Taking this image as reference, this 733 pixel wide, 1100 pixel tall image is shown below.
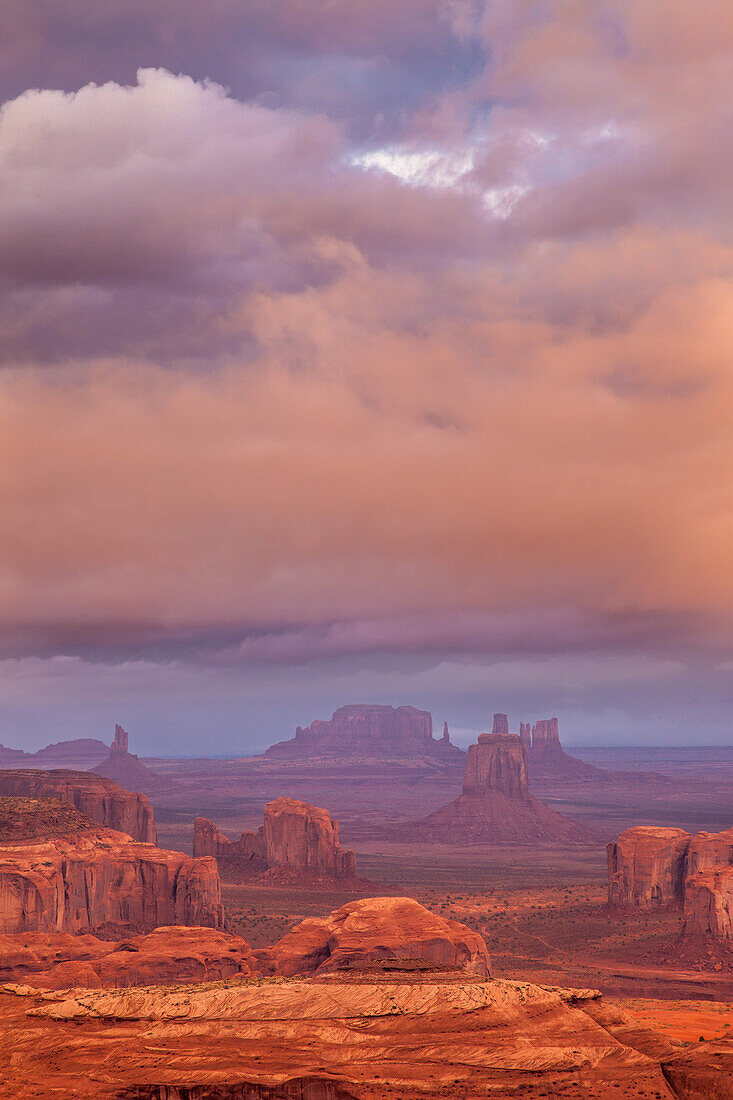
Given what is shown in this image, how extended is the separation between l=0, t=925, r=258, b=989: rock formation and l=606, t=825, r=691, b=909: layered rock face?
7433 cm

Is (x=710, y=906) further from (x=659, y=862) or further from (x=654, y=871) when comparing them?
(x=659, y=862)

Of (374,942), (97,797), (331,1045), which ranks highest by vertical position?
(331,1045)

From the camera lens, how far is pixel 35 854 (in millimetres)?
106000

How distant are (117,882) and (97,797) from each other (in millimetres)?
46851

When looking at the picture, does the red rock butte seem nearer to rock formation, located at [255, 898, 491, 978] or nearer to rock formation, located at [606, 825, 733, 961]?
rock formation, located at [606, 825, 733, 961]

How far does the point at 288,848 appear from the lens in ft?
581

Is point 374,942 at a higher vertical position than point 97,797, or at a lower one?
lower

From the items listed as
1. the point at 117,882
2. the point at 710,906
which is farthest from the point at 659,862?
the point at 117,882

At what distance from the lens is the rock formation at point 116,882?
103875mm

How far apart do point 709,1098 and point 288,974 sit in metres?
39.5

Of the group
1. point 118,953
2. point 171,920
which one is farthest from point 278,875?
point 118,953

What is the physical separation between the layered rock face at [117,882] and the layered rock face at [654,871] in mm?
58768

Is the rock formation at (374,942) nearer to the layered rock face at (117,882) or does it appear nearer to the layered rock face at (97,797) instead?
the layered rock face at (117,882)

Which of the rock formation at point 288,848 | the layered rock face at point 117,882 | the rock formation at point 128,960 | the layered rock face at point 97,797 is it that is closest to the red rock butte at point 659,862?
the rock formation at point 288,848
